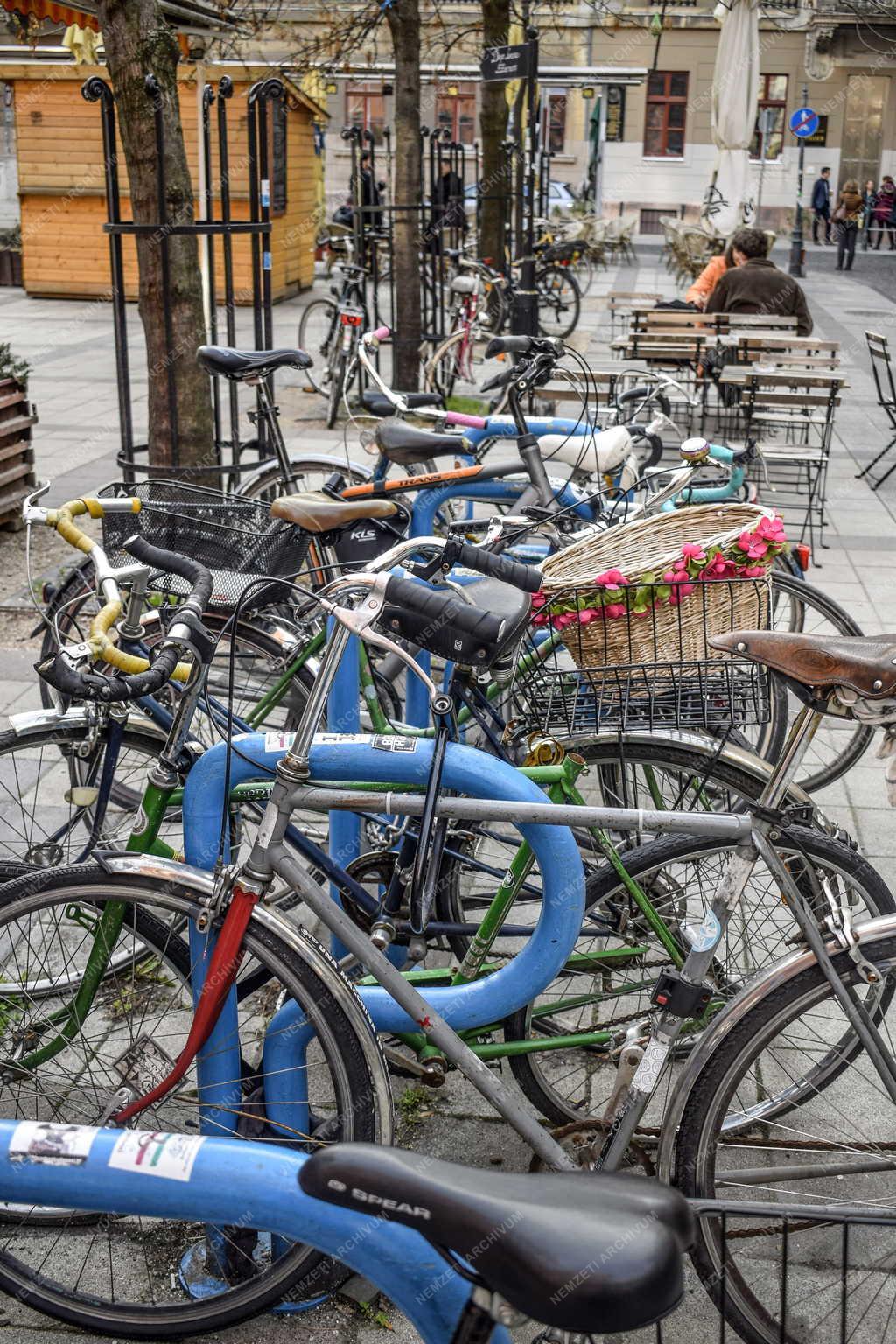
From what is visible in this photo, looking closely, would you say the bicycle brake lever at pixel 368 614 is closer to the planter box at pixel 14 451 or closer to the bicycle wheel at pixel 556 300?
the planter box at pixel 14 451

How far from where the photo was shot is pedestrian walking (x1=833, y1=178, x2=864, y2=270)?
25281 millimetres

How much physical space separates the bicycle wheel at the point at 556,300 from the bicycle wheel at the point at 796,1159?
46.6ft

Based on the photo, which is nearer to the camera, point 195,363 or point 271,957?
point 271,957

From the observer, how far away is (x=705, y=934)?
7.30 ft

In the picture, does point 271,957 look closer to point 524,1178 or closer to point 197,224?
point 524,1178

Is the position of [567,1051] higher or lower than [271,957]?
lower

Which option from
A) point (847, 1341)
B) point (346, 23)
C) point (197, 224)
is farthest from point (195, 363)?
point (346, 23)

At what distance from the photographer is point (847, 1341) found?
7.73 ft

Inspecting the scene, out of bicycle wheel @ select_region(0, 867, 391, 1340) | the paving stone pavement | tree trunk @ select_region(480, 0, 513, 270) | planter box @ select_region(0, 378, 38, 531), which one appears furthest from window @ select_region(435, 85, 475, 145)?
bicycle wheel @ select_region(0, 867, 391, 1340)

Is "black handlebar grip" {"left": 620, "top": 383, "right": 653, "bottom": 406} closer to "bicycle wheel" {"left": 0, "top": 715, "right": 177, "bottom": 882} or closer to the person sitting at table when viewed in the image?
"bicycle wheel" {"left": 0, "top": 715, "right": 177, "bottom": 882}

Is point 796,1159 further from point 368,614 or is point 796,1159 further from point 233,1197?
point 233,1197

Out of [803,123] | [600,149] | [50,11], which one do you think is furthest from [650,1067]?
[600,149]

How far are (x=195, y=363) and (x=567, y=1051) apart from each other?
407cm

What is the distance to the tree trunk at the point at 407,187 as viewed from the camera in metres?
10.7
